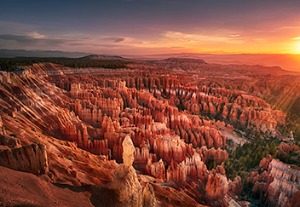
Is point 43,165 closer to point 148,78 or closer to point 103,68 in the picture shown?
point 148,78

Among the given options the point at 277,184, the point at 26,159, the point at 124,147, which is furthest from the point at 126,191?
the point at 277,184

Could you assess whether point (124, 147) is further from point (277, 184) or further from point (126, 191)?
point (277, 184)

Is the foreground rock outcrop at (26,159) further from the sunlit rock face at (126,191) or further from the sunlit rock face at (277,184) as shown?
the sunlit rock face at (277,184)

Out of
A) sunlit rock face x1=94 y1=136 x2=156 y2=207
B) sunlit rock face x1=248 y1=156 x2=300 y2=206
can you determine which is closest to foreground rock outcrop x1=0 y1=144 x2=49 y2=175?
sunlit rock face x1=94 y1=136 x2=156 y2=207

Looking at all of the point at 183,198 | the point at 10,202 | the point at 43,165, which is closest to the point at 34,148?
the point at 43,165

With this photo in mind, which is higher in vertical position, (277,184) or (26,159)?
(26,159)

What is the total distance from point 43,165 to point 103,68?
70650 millimetres

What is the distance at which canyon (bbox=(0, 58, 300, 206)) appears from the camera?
9.82 metres

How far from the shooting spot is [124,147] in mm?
10500

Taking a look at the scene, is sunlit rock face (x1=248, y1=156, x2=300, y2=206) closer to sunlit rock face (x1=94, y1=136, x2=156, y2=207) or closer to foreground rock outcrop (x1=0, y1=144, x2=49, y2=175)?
sunlit rock face (x1=94, y1=136, x2=156, y2=207)

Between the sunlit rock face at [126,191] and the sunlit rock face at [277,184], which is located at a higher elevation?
the sunlit rock face at [126,191]

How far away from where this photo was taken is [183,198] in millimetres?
17141

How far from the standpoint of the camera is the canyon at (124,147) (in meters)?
9.82

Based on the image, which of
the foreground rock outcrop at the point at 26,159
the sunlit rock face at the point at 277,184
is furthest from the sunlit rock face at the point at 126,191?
the sunlit rock face at the point at 277,184
